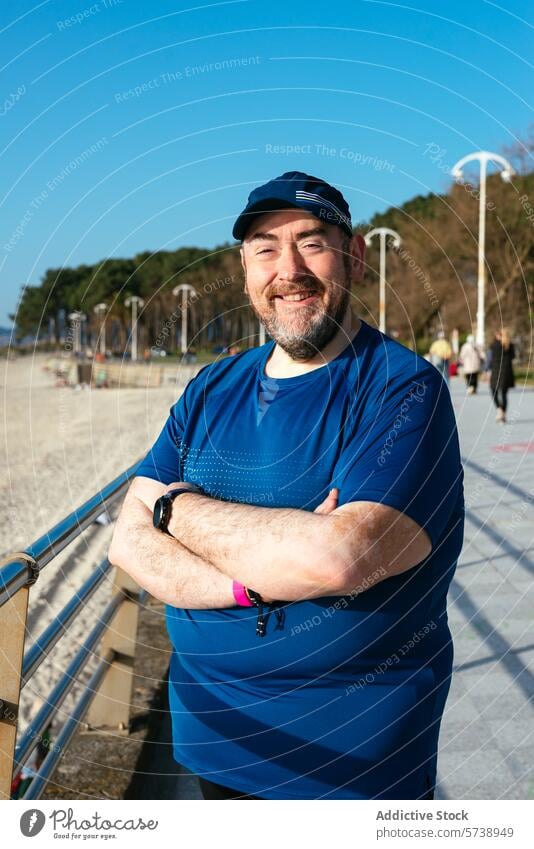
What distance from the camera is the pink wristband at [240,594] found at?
1.43 m

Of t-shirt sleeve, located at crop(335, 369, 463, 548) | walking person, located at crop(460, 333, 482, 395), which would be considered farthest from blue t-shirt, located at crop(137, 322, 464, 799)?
walking person, located at crop(460, 333, 482, 395)

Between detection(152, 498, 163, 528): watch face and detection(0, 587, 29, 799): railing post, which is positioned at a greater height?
detection(152, 498, 163, 528): watch face

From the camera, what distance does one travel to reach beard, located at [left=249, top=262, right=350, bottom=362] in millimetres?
1465

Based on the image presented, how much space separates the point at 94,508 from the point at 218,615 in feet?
2.64

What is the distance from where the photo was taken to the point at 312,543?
1294 millimetres

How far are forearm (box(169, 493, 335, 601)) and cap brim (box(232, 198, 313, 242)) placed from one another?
1.45ft

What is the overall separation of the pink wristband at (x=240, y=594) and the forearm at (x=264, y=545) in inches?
1.2

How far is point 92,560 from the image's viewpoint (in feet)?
29.7

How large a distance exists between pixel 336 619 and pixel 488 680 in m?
1.83

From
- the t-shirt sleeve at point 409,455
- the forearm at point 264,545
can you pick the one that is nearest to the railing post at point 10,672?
→ the forearm at point 264,545

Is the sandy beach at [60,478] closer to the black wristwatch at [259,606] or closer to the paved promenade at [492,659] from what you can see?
the black wristwatch at [259,606]

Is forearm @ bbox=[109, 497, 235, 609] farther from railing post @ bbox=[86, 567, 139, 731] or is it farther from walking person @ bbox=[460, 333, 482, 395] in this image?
walking person @ bbox=[460, 333, 482, 395]

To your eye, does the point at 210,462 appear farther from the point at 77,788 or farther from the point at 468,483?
the point at 468,483
